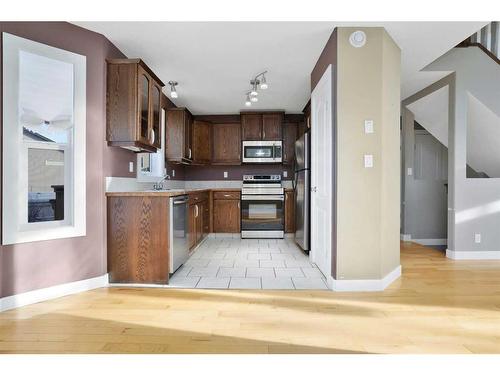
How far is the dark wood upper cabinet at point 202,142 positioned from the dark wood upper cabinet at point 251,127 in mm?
700

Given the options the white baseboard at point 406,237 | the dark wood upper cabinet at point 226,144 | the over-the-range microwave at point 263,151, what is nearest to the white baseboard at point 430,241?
the white baseboard at point 406,237

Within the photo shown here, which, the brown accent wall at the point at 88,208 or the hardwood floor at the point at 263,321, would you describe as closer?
the hardwood floor at the point at 263,321

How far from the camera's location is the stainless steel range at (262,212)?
5.50 meters

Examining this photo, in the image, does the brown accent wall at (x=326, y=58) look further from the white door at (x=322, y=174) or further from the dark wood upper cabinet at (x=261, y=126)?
the dark wood upper cabinet at (x=261, y=126)

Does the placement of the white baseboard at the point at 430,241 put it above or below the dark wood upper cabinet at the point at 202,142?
below

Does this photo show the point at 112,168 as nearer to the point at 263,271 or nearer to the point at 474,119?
the point at 263,271

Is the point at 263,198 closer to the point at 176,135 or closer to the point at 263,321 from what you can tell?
the point at 176,135

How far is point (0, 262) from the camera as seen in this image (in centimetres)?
228

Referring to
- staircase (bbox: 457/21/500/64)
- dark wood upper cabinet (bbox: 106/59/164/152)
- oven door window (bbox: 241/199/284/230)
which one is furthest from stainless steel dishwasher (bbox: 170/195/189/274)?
staircase (bbox: 457/21/500/64)

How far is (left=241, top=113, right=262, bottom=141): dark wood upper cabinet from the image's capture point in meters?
5.86

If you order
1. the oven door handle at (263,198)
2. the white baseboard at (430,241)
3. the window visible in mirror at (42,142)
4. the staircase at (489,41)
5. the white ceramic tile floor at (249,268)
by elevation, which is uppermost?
the staircase at (489,41)

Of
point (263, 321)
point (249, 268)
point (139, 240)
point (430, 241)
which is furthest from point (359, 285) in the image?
point (430, 241)
